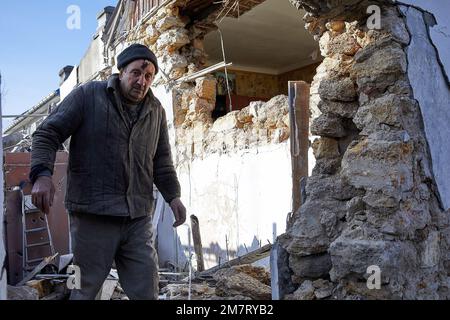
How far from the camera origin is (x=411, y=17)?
3088 mm

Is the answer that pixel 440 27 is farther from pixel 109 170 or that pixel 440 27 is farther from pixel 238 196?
pixel 238 196

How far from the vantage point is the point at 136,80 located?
292 cm

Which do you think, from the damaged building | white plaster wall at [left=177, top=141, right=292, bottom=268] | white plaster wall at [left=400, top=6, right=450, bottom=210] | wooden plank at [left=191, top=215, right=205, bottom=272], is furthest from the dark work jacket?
wooden plank at [left=191, top=215, right=205, bottom=272]

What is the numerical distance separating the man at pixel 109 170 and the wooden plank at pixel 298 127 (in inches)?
65.1

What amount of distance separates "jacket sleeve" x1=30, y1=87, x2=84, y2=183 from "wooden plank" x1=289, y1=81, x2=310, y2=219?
204 centimetres

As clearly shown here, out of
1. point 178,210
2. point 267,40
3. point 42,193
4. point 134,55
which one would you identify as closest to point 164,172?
point 178,210

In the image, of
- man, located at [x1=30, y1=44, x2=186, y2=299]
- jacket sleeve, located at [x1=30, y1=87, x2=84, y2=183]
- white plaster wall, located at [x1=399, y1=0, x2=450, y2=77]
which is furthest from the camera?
white plaster wall, located at [x1=399, y1=0, x2=450, y2=77]

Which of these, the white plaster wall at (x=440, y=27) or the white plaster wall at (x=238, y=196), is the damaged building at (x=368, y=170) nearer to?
the white plaster wall at (x=440, y=27)

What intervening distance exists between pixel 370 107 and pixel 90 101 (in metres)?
1.57

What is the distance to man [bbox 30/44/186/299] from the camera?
277 cm

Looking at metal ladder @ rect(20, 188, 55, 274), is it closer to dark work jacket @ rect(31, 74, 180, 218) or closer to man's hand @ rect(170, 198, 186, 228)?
man's hand @ rect(170, 198, 186, 228)

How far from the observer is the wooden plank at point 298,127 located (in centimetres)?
436

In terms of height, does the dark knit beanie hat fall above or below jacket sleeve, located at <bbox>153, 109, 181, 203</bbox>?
above

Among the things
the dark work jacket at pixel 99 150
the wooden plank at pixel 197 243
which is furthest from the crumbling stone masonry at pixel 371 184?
the wooden plank at pixel 197 243
